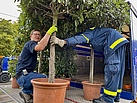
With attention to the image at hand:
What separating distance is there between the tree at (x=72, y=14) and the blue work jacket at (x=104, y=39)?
17 centimetres

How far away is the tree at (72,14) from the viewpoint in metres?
2.07

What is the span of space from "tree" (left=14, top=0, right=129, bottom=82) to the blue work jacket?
17 centimetres

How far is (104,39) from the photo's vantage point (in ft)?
8.00

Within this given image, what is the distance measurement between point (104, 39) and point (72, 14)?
27.5 inches

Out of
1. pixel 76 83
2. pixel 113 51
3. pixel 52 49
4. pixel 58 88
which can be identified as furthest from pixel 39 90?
pixel 76 83

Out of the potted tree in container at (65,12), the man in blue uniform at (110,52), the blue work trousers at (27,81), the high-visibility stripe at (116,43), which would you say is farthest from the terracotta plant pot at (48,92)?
the high-visibility stripe at (116,43)

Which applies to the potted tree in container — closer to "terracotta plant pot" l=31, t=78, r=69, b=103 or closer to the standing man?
"terracotta plant pot" l=31, t=78, r=69, b=103

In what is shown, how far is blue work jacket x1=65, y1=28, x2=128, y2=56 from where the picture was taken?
2.27 metres

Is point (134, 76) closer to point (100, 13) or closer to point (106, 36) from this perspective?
point (106, 36)

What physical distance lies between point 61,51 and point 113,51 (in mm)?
1531

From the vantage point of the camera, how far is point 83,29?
2812mm

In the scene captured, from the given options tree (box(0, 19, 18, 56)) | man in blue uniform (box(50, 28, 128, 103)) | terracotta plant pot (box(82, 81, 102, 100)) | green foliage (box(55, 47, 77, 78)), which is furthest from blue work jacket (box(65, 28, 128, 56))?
tree (box(0, 19, 18, 56))

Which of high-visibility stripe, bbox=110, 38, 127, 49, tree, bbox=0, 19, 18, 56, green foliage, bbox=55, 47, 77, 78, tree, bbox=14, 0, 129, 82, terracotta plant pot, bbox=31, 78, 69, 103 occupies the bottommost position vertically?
terracotta plant pot, bbox=31, 78, 69, 103

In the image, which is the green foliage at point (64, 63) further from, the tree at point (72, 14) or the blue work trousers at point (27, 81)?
the blue work trousers at point (27, 81)
